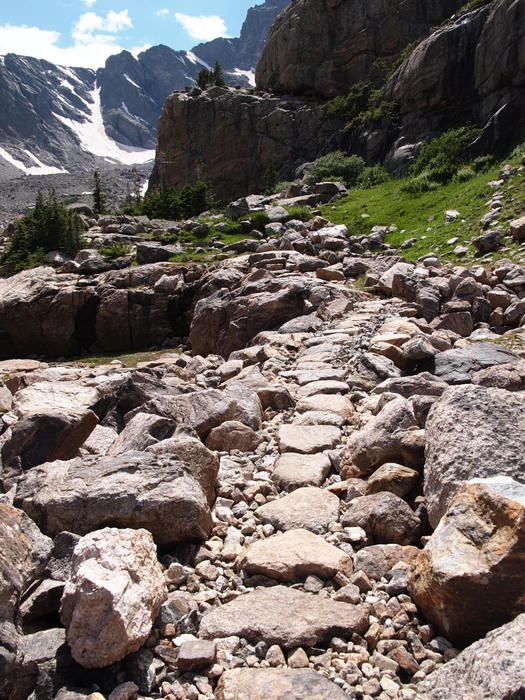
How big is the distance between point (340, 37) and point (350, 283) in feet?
196

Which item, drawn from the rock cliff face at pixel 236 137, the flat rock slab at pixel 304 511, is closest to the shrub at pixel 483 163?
the rock cliff face at pixel 236 137

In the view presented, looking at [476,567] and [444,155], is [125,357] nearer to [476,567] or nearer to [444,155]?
[476,567]

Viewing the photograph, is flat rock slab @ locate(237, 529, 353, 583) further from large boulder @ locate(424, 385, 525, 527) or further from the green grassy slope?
the green grassy slope

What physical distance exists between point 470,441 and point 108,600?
3299 millimetres

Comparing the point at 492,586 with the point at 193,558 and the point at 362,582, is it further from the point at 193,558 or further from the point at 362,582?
the point at 193,558

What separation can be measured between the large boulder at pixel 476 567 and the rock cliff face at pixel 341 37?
70064 mm

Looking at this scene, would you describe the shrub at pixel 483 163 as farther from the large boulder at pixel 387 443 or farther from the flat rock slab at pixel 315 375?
the large boulder at pixel 387 443

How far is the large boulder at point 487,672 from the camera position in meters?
2.72

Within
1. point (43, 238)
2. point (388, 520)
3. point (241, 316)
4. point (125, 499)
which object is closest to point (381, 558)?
point (388, 520)

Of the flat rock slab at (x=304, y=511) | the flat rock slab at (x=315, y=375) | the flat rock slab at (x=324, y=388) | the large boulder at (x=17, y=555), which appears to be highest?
the flat rock slab at (x=315, y=375)

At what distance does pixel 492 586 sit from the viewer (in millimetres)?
3494

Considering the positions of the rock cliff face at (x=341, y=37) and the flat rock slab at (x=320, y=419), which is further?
the rock cliff face at (x=341, y=37)

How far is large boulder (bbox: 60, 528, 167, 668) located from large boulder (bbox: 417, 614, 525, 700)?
1.88m

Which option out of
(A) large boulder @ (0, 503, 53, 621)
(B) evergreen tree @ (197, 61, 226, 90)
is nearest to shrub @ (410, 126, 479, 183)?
(A) large boulder @ (0, 503, 53, 621)
